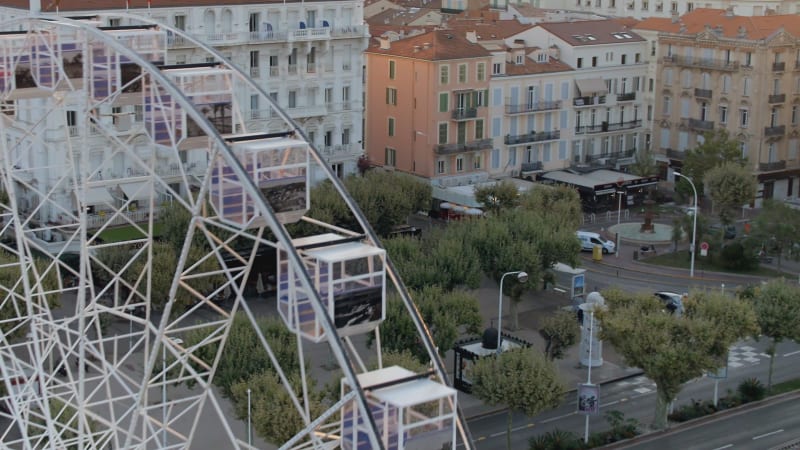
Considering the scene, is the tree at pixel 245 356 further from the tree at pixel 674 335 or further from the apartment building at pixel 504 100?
the apartment building at pixel 504 100

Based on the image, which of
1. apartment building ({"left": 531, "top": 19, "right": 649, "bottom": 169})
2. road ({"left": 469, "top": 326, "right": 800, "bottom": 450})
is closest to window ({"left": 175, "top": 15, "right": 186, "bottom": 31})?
apartment building ({"left": 531, "top": 19, "right": 649, "bottom": 169})

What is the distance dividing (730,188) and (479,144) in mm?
17408

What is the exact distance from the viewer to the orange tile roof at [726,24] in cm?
10562

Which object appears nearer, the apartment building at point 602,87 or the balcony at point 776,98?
the balcony at point 776,98

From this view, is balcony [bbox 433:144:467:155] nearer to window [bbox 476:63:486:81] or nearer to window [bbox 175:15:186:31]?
window [bbox 476:63:486:81]

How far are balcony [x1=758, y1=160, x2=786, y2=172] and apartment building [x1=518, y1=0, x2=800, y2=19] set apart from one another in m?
18.4

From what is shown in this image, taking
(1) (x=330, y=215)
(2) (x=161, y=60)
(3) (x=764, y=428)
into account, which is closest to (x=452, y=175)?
(1) (x=330, y=215)

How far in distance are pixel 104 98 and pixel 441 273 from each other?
1147 inches

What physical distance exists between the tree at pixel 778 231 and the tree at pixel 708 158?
13.5 metres

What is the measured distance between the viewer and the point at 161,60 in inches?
1705

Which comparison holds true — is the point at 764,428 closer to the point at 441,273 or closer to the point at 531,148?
the point at 441,273

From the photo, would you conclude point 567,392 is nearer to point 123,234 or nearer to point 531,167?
point 123,234

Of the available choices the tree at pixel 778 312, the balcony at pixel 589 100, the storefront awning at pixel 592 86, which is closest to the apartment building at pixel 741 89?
the balcony at pixel 589 100

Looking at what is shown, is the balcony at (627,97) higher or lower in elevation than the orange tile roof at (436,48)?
lower
